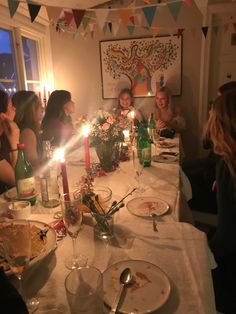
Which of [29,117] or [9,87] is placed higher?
[9,87]

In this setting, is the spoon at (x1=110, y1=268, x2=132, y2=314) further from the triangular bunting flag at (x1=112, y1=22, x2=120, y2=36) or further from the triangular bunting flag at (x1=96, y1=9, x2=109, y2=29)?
the triangular bunting flag at (x1=112, y1=22, x2=120, y2=36)

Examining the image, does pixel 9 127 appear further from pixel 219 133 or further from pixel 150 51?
pixel 150 51

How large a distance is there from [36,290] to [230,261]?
0.85m

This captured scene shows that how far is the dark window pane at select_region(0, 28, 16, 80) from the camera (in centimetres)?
310

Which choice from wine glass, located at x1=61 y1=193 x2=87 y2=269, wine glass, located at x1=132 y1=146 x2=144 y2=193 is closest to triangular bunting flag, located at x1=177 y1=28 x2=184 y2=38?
→ wine glass, located at x1=132 y1=146 x2=144 y2=193

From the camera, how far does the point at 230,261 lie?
1225mm

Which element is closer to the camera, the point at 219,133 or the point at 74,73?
the point at 219,133

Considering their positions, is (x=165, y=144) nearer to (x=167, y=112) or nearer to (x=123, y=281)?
(x=167, y=112)

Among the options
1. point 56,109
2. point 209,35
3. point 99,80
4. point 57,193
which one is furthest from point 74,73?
point 57,193

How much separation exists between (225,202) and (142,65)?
9.90ft

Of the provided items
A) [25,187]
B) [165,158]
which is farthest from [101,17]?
[25,187]

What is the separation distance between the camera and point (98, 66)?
4059 millimetres

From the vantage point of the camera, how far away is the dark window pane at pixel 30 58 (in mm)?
3669

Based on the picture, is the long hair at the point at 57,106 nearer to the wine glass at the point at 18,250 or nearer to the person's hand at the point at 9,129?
the person's hand at the point at 9,129
